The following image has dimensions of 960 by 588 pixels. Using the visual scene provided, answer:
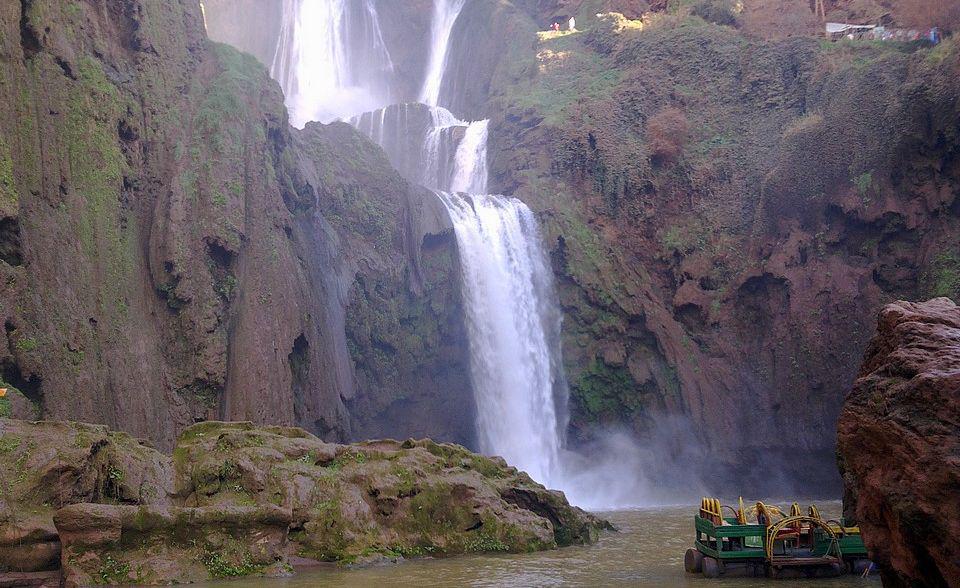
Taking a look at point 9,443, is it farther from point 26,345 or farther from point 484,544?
point 484,544

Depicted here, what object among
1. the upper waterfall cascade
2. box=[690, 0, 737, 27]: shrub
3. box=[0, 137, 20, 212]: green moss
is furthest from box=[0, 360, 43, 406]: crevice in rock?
box=[690, 0, 737, 27]: shrub

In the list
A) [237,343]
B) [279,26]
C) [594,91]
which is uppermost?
[279,26]

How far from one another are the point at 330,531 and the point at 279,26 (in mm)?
61279

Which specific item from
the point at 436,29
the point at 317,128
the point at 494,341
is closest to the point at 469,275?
the point at 494,341

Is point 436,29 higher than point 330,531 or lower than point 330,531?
higher

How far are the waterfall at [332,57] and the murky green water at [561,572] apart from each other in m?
52.3

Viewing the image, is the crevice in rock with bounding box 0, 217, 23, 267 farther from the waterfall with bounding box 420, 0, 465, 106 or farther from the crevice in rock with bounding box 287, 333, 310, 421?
the waterfall with bounding box 420, 0, 465, 106

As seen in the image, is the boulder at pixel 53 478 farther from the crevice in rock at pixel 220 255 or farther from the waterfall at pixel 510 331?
the waterfall at pixel 510 331

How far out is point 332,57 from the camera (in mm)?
67250

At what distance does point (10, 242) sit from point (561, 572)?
12.9 meters

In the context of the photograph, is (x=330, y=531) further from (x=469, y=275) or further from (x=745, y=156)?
(x=745, y=156)

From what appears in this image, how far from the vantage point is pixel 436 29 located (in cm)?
6181

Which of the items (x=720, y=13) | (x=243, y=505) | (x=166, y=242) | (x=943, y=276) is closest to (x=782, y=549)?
(x=243, y=505)

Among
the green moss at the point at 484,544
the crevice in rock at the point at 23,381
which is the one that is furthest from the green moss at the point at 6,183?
the green moss at the point at 484,544
